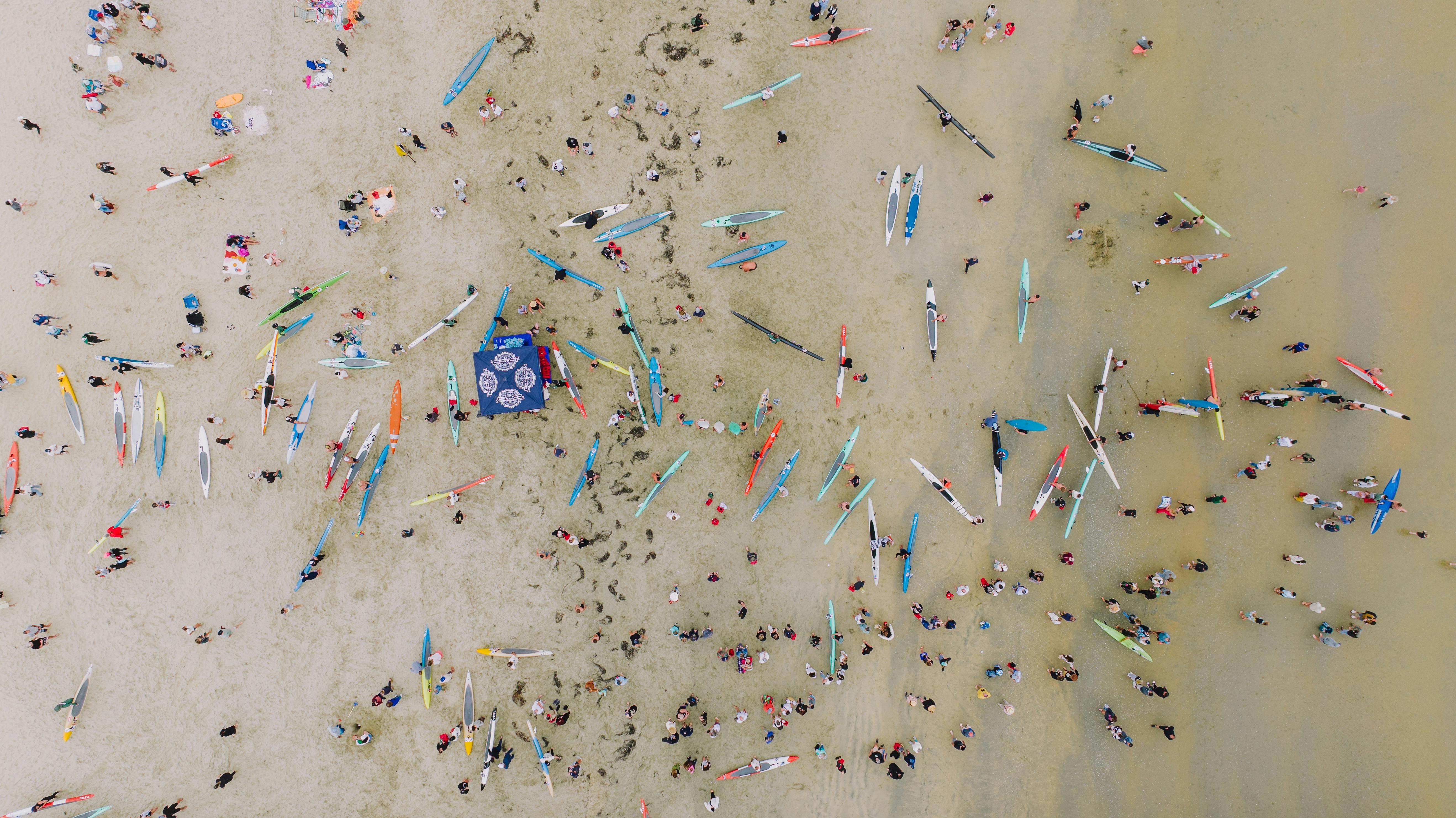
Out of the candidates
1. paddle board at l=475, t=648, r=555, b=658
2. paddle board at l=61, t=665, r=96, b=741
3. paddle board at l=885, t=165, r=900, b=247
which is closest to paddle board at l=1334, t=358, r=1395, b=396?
paddle board at l=885, t=165, r=900, b=247

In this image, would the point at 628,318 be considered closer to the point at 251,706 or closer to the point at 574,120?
the point at 574,120

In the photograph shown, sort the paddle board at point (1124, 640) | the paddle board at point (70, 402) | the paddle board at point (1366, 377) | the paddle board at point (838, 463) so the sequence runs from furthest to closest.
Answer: the paddle board at point (838, 463) → the paddle board at point (1124, 640) → the paddle board at point (70, 402) → the paddle board at point (1366, 377)

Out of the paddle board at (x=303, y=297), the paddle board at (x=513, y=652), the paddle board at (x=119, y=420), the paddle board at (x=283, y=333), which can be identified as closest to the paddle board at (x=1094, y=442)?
the paddle board at (x=513, y=652)

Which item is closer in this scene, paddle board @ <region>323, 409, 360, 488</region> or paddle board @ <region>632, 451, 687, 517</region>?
paddle board @ <region>323, 409, 360, 488</region>

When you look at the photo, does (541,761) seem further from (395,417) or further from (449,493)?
(395,417)

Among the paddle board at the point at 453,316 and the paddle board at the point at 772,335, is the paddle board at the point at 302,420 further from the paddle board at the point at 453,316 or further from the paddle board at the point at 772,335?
the paddle board at the point at 772,335

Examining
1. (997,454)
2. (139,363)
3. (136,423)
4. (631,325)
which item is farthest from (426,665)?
(997,454)

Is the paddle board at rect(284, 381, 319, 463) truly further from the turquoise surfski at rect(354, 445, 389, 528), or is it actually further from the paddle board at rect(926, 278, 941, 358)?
the paddle board at rect(926, 278, 941, 358)
